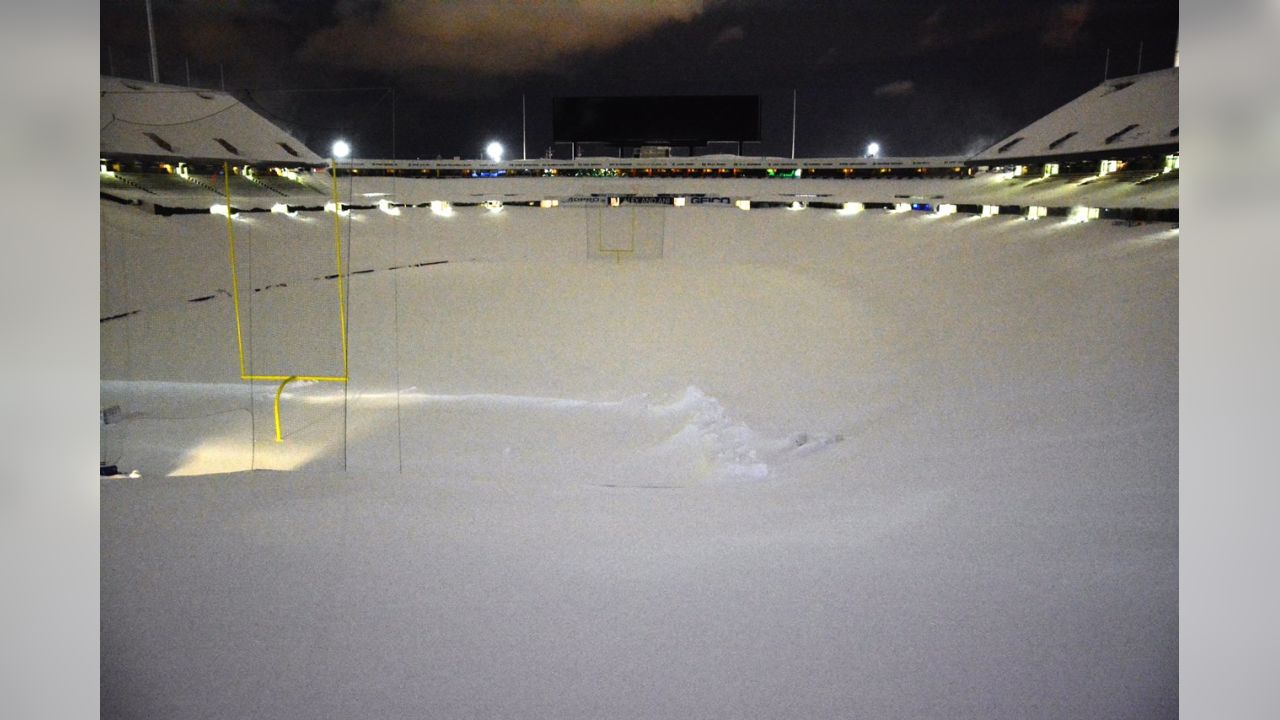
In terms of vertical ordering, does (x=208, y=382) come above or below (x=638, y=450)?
above

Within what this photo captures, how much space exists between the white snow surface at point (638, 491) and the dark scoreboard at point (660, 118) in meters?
2.54

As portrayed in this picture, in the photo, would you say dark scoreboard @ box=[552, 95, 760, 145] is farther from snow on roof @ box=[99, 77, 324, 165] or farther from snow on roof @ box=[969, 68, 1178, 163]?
snow on roof @ box=[99, 77, 324, 165]

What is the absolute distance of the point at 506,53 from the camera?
940cm

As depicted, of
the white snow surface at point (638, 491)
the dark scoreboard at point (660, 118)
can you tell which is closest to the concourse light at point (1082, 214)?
the white snow surface at point (638, 491)

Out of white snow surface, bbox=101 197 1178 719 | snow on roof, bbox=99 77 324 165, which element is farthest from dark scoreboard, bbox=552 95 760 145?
snow on roof, bbox=99 77 324 165

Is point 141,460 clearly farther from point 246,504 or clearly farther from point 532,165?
point 532,165

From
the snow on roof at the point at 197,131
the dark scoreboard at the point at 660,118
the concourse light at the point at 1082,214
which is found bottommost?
the snow on roof at the point at 197,131

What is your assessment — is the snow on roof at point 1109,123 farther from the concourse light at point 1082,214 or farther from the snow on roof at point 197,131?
the snow on roof at point 197,131

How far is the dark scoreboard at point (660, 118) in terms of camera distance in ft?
30.8

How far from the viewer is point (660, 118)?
30.9 feet

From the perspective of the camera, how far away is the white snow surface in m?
2.15

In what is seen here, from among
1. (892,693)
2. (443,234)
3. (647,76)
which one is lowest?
(892,693)
